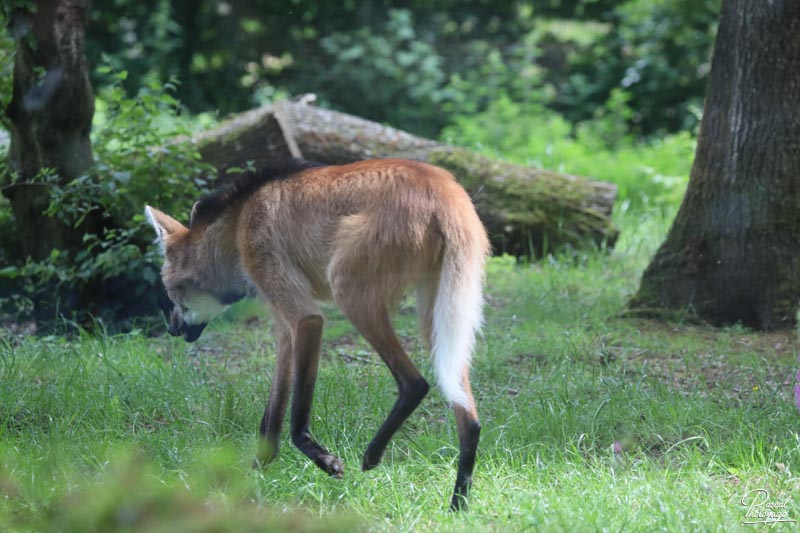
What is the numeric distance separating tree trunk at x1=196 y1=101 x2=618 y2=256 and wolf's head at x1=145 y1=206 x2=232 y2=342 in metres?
2.25

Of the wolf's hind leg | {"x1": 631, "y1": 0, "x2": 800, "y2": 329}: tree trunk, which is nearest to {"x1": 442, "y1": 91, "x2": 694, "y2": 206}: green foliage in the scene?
{"x1": 631, "y1": 0, "x2": 800, "y2": 329}: tree trunk

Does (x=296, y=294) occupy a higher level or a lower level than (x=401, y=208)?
lower

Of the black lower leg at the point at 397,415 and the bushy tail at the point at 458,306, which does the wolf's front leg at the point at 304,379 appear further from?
the bushy tail at the point at 458,306

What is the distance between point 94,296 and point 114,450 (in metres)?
2.44

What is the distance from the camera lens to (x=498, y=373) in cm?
420

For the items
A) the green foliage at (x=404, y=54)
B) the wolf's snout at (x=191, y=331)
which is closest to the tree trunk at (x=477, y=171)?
the wolf's snout at (x=191, y=331)

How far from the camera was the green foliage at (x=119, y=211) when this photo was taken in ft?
16.0

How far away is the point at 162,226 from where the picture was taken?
3830 millimetres

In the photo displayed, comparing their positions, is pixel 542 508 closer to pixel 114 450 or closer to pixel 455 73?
pixel 114 450

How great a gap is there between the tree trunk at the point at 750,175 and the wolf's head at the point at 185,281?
2.58 m

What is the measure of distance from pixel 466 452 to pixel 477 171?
382cm

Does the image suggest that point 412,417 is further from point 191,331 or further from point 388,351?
point 191,331

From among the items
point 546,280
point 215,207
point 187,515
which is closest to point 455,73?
point 546,280

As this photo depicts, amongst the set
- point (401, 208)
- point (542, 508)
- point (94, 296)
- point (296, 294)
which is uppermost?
point (401, 208)
